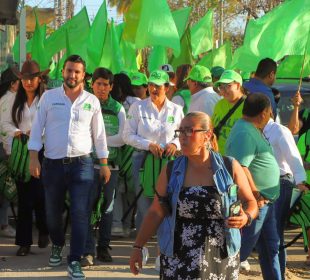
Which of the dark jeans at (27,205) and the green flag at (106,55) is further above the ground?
the green flag at (106,55)

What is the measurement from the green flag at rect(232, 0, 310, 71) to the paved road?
2.29 m

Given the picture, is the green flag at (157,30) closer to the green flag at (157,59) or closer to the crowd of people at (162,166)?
the crowd of people at (162,166)

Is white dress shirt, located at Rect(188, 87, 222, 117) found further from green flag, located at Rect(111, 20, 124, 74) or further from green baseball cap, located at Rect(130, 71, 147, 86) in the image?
green flag, located at Rect(111, 20, 124, 74)

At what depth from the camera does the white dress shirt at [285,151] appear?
22.5 feet

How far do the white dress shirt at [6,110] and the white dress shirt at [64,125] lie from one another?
1267 millimetres

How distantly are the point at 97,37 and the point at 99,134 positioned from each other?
236 inches

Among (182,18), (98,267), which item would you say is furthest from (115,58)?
(98,267)

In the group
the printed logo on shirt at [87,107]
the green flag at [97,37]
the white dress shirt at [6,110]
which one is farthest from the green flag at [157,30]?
the printed logo on shirt at [87,107]

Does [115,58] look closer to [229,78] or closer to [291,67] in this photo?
[291,67]

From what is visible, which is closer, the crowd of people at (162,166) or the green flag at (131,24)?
the crowd of people at (162,166)

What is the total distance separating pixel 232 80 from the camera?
797 cm

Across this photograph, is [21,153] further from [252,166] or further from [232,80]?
[252,166]

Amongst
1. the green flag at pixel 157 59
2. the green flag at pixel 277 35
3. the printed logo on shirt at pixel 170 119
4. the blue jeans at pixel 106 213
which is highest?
the green flag at pixel 277 35

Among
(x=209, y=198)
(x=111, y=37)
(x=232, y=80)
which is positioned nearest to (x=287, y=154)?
(x=232, y=80)
